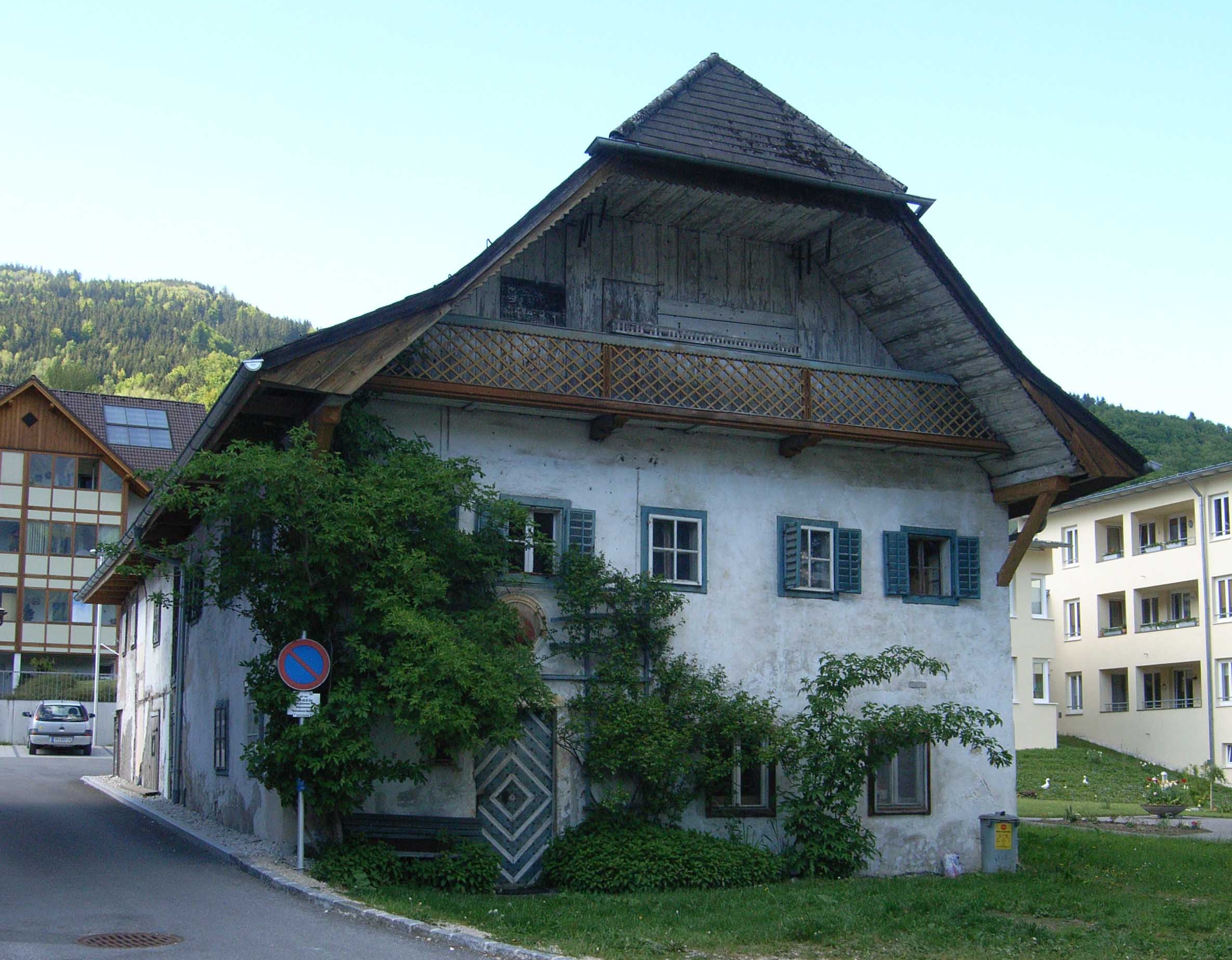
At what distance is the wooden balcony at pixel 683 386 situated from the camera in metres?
17.3

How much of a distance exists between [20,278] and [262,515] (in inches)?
5885

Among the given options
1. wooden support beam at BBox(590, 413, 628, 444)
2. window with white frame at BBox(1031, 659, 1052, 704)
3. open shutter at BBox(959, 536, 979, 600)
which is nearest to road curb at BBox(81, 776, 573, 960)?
wooden support beam at BBox(590, 413, 628, 444)

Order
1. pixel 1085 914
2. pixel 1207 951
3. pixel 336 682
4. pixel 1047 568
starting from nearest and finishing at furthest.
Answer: pixel 1207 951 → pixel 1085 914 → pixel 336 682 → pixel 1047 568

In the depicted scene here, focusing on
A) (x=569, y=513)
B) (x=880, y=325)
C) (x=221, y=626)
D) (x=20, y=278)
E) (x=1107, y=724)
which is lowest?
(x=1107, y=724)

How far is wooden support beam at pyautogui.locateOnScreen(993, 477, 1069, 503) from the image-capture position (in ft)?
65.0

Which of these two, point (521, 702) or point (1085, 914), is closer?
point (1085, 914)

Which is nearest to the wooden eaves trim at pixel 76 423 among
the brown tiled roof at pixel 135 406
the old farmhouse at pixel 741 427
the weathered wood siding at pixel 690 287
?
the brown tiled roof at pixel 135 406

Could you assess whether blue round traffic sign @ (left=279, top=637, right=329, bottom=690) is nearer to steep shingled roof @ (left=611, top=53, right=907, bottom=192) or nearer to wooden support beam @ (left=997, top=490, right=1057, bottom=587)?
steep shingled roof @ (left=611, top=53, right=907, bottom=192)

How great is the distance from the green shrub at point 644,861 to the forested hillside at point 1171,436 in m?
48.6

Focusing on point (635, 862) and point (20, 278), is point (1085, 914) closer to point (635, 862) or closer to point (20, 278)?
point (635, 862)

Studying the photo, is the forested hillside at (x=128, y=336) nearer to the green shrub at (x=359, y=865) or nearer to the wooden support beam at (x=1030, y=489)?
the wooden support beam at (x=1030, y=489)

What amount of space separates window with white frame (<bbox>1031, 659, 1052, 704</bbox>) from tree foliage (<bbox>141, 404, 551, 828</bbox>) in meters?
38.0

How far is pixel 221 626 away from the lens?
67.5 feet

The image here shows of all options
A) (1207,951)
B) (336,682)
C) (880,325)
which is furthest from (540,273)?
(1207,951)
